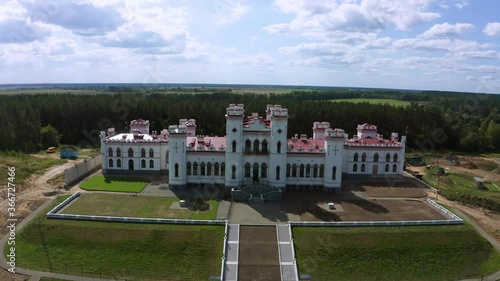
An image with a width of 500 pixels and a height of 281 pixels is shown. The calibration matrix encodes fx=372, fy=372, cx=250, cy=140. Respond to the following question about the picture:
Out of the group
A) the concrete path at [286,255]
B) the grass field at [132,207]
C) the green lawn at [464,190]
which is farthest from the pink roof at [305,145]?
the green lawn at [464,190]

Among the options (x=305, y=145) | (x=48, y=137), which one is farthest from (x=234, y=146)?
(x=48, y=137)

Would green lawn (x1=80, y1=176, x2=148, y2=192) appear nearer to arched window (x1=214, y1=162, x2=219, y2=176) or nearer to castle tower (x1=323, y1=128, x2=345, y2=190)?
arched window (x1=214, y1=162, x2=219, y2=176)

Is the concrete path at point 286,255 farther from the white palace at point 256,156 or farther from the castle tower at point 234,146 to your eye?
the castle tower at point 234,146

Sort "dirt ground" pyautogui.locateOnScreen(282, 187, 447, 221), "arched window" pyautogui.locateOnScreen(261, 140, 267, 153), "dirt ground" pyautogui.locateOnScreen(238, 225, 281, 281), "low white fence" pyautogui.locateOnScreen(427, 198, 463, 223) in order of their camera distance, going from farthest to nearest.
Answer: "arched window" pyautogui.locateOnScreen(261, 140, 267, 153), "dirt ground" pyautogui.locateOnScreen(282, 187, 447, 221), "low white fence" pyautogui.locateOnScreen(427, 198, 463, 223), "dirt ground" pyautogui.locateOnScreen(238, 225, 281, 281)

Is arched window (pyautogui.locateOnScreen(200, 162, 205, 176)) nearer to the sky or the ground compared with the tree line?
nearer to the ground

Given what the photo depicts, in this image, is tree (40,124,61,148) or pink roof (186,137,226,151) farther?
tree (40,124,61,148)

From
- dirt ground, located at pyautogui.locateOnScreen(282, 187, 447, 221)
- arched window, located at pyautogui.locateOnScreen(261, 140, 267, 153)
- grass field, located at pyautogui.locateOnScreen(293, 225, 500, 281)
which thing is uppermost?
arched window, located at pyautogui.locateOnScreen(261, 140, 267, 153)

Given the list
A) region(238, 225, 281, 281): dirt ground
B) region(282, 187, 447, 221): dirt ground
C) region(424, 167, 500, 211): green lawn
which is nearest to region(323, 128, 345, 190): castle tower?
region(282, 187, 447, 221): dirt ground
